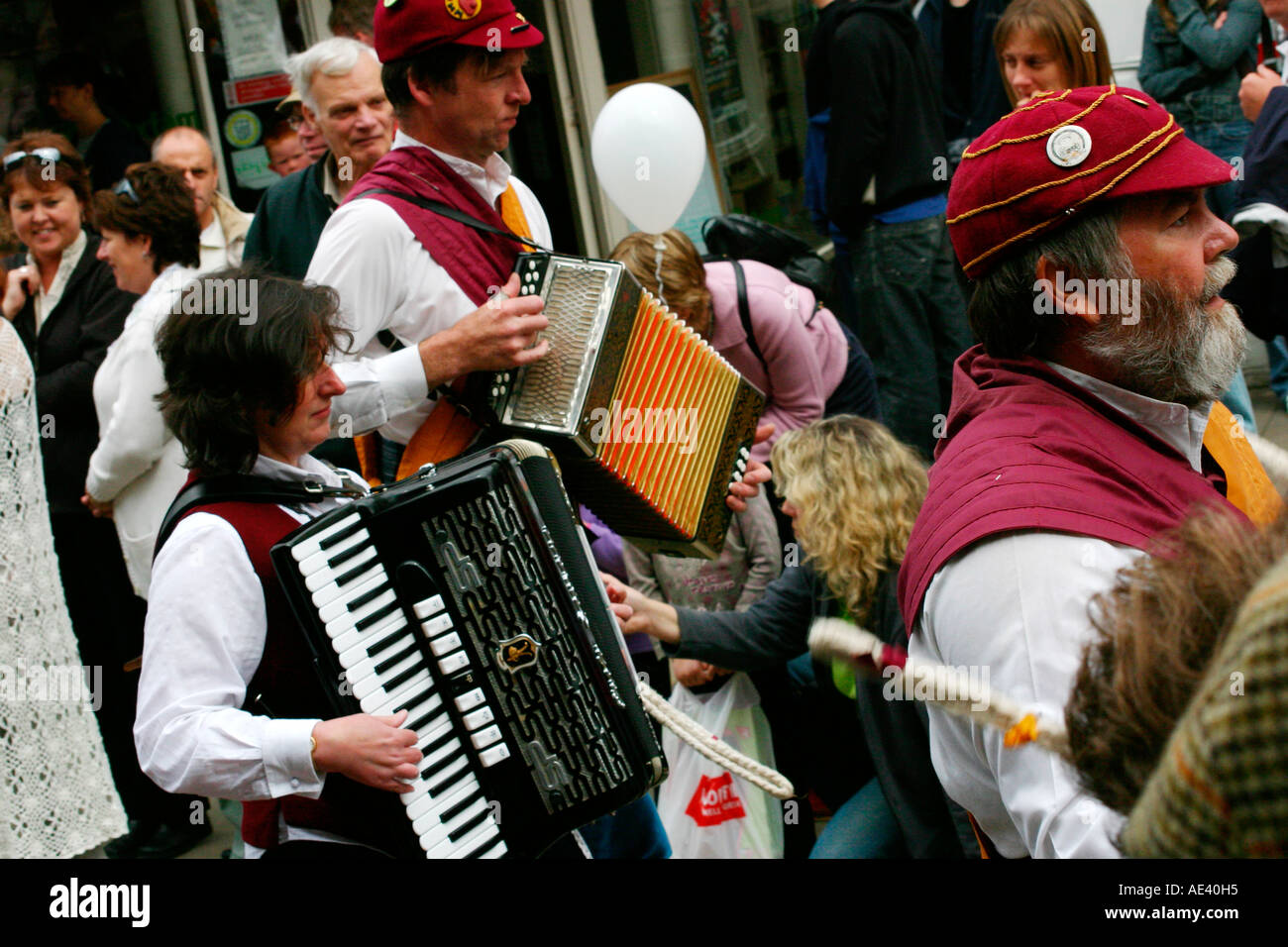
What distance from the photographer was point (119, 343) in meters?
3.97

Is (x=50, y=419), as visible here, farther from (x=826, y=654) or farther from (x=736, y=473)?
(x=826, y=654)

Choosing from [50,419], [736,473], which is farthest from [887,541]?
[50,419]

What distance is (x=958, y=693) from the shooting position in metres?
1.30

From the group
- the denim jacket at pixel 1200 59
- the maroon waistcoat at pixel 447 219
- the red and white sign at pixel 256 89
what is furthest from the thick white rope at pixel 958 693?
the red and white sign at pixel 256 89

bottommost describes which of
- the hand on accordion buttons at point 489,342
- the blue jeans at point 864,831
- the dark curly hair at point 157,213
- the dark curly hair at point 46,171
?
the blue jeans at point 864,831

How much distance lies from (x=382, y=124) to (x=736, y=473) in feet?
5.02

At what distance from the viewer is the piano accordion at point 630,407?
8.77 ft

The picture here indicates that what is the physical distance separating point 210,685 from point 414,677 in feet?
1.09

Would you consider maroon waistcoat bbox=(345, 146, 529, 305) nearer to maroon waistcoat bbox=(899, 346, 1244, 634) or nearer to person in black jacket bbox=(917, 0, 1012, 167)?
maroon waistcoat bbox=(899, 346, 1244, 634)

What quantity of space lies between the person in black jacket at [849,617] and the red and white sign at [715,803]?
0.26 metres

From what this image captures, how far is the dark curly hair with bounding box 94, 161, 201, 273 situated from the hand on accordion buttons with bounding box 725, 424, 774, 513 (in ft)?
6.70

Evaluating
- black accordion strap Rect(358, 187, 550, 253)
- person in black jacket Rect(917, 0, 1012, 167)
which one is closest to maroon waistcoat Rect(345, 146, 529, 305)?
black accordion strap Rect(358, 187, 550, 253)

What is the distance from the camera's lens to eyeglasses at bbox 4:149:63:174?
4.67 m

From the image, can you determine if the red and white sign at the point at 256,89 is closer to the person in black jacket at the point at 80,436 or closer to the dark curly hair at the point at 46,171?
the dark curly hair at the point at 46,171
